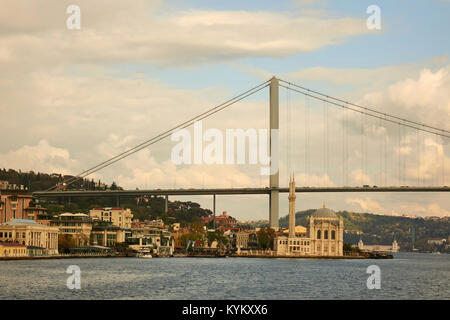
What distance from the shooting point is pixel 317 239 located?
144125mm

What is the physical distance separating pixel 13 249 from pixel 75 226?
3527 cm

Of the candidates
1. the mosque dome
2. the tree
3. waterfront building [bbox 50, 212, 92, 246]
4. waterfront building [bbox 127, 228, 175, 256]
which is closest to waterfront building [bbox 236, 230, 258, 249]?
waterfront building [bbox 127, 228, 175, 256]

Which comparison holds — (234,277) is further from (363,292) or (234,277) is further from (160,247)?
(160,247)

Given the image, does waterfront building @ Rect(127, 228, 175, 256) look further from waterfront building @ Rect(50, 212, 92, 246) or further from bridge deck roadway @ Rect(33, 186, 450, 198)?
bridge deck roadway @ Rect(33, 186, 450, 198)

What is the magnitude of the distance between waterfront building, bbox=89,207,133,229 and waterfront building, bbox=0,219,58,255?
42.2m

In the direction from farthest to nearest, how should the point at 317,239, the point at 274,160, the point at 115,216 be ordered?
the point at 115,216 < the point at 317,239 < the point at 274,160

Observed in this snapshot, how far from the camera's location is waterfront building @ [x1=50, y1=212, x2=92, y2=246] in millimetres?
133875

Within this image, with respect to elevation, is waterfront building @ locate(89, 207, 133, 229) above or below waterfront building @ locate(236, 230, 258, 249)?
above

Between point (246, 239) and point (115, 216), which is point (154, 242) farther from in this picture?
point (246, 239)

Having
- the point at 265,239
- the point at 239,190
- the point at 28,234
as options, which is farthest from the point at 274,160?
the point at 265,239

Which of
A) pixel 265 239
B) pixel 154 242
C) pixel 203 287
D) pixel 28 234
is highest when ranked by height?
pixel 28 234

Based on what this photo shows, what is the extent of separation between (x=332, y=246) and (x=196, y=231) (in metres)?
28.9

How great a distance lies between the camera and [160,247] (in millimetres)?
146250
